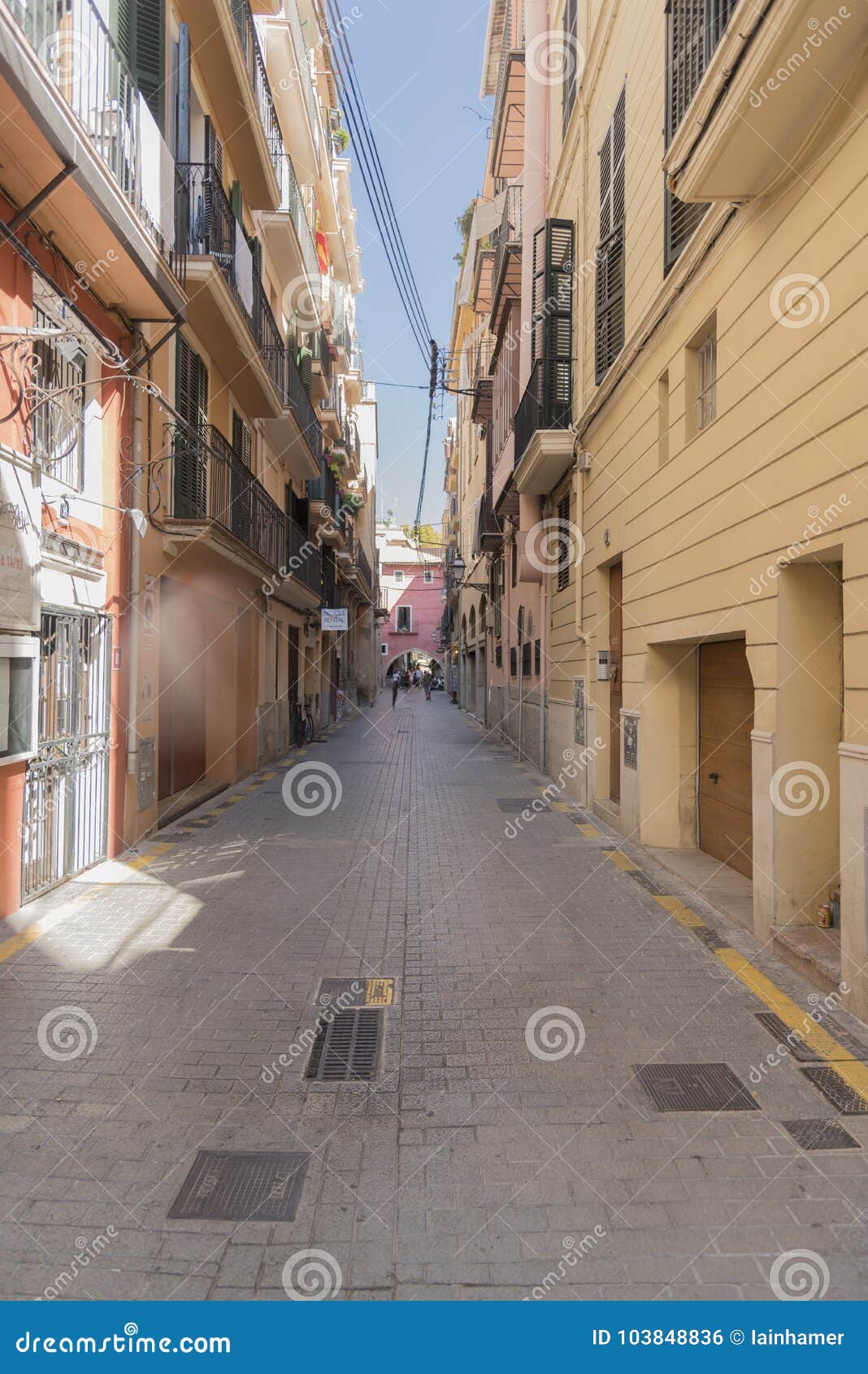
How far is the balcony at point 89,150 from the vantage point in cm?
549

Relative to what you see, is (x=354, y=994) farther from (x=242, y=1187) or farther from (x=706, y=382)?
(x=706, y=382)

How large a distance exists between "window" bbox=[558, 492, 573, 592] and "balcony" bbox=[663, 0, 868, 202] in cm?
803

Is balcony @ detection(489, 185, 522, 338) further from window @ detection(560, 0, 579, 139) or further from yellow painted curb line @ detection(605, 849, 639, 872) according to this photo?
yellow painted curb line @ detection(605, 849, 639, 872)

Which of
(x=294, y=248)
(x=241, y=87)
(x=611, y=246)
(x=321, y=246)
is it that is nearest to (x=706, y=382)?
(x=611, y=246)

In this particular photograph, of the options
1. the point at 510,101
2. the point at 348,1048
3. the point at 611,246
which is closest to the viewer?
the point at 348,1048

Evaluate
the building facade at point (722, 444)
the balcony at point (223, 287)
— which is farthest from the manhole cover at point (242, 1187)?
the balcony at point (223, 287)

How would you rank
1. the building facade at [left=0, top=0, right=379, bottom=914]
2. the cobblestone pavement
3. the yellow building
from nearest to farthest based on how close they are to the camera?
the cobblestone pavement → the yellow building → the building facade at [left=0, top=0, right=379, bottom=914]

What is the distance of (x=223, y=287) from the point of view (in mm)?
10156

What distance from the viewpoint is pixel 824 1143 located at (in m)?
3.38

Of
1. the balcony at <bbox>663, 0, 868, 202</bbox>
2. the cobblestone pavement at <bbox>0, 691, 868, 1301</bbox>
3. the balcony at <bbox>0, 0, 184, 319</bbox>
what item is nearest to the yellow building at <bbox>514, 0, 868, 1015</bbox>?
the balcony at <bbox>663, 0, 868, 202</bbox>

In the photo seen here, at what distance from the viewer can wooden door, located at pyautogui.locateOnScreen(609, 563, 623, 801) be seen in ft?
36.5

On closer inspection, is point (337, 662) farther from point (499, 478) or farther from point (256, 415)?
point (256, 415)

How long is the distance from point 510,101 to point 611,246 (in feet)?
32.7

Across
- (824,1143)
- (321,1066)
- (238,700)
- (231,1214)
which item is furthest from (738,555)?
(238,700)
